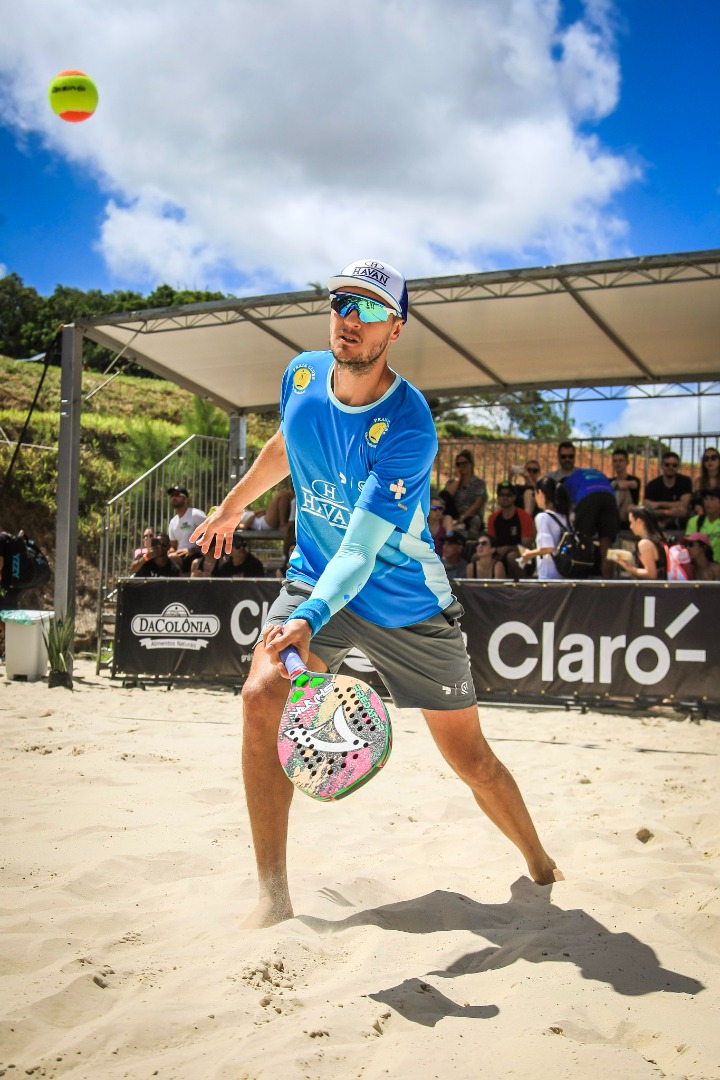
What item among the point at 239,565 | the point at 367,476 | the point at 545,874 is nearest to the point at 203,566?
the point at 239,565

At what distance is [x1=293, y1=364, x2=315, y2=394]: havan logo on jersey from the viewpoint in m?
3.38

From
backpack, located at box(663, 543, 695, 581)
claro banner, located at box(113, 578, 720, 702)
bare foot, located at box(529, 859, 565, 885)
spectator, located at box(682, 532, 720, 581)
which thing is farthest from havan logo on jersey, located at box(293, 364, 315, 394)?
spectator, located at box(682, 532, 720, 581)

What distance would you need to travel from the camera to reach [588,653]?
27.7 feet

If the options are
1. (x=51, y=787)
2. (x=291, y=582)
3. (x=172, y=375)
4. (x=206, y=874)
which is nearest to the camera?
(x=291, y=582)

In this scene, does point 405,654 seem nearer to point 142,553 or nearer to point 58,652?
point 58,652

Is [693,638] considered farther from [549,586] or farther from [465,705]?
[465,705]

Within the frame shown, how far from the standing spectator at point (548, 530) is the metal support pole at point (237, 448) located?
228 inches

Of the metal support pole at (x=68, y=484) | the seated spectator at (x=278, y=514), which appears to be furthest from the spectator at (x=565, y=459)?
the metal support pole at (x=68, y=484)

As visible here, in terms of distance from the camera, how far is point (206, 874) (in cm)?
371

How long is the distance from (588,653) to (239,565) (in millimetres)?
4633

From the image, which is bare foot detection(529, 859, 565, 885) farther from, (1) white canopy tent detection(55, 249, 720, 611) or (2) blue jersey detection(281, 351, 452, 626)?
(1) white canopy tent detection(55, 249, 720, 611)

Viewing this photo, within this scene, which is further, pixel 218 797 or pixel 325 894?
pixel 218 797

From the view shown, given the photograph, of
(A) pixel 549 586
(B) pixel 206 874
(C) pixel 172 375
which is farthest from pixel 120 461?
(B) pixel 206 874

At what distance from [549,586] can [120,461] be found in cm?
1745
